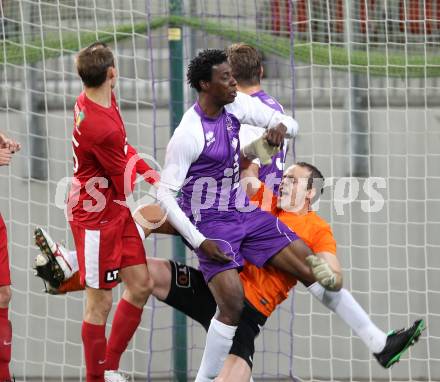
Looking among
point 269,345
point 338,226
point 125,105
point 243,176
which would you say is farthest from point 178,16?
point 269,345

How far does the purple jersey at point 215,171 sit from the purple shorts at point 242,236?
6 cm

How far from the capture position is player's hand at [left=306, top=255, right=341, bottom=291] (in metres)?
4.93

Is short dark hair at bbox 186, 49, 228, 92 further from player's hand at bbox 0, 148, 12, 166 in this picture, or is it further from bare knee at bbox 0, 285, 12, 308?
bare knee at bbox 0, 285, 12, 308

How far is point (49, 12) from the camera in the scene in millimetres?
6938

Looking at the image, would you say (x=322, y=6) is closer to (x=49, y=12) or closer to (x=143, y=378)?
(x=49, y=12)

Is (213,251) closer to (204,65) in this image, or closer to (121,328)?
(121,328)

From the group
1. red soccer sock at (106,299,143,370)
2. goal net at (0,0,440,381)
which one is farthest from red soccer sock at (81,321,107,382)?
goal net at (0,0,440,381)

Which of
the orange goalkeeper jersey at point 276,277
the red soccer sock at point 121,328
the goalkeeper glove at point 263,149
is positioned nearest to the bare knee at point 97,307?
the red soccer sock at point 121,328

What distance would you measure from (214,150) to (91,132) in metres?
0.61

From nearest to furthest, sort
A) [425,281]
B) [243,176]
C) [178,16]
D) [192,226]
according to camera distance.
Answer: [192,226] → [243,176] → [178,16] → [425,281]

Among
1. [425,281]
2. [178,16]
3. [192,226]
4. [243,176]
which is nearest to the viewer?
[192,226]

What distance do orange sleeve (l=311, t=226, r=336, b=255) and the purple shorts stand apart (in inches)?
5.9

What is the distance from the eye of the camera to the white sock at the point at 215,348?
5.13 m

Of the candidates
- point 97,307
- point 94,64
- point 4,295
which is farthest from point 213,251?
point 4,295
